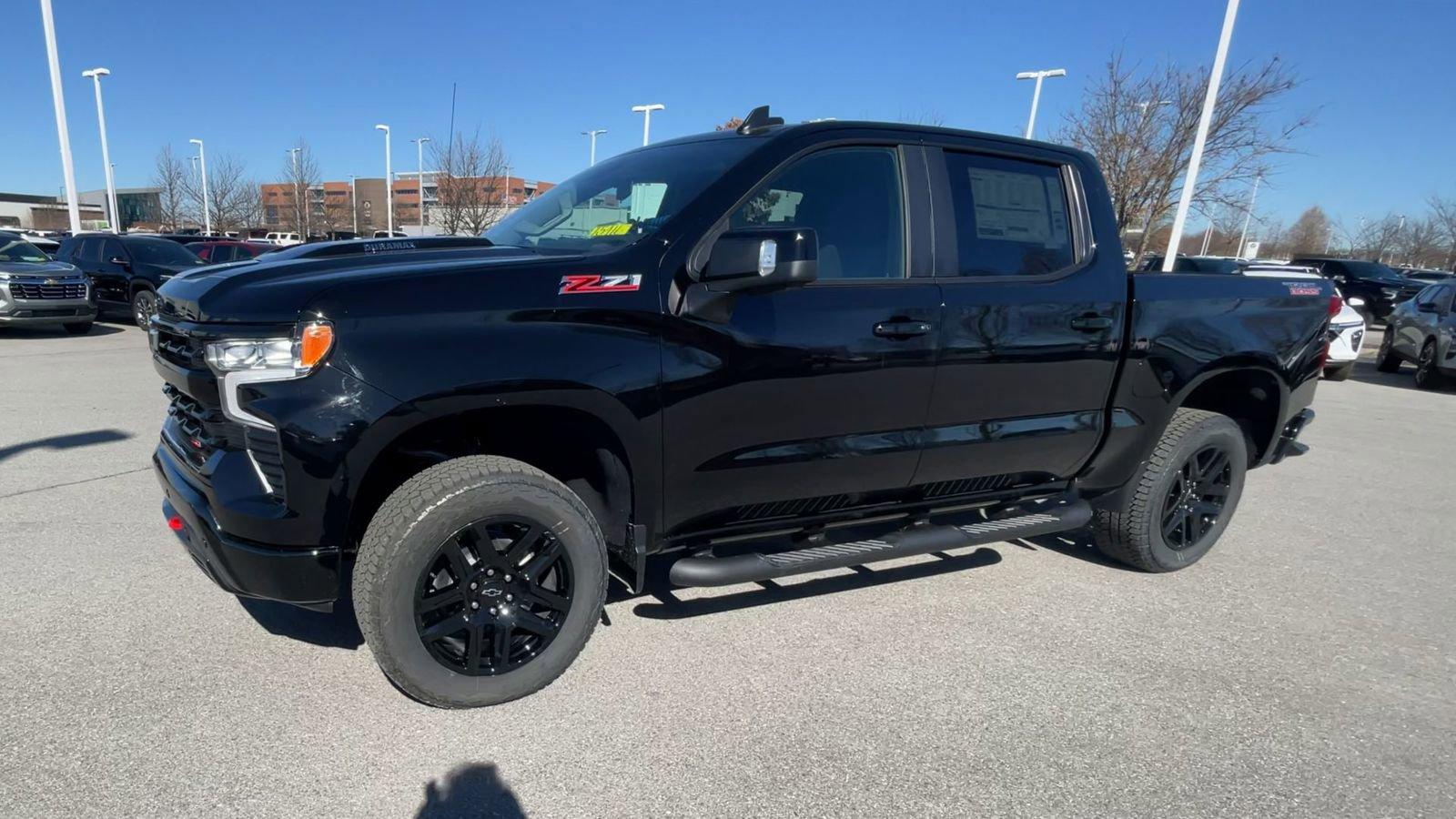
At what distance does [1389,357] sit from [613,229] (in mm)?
16593

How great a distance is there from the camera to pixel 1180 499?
432 centimetres

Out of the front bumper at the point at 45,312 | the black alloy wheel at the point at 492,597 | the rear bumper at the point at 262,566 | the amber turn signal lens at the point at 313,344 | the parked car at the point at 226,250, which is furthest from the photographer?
the parked car at the point at 226,250

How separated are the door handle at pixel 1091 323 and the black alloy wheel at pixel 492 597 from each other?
2.43 meters

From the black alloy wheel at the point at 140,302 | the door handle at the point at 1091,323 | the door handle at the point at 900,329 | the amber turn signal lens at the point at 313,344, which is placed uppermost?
the door handle at the point at 1091,323

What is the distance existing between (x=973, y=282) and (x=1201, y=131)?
15.1m

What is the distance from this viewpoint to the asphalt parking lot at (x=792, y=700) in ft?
8.09

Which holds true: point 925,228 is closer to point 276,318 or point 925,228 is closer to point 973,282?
point 973,282

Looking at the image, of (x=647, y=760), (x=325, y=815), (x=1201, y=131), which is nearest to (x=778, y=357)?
(x=647, y=760)

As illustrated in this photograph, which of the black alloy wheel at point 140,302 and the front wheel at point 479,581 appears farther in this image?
the black alloy wheel at point 140,302

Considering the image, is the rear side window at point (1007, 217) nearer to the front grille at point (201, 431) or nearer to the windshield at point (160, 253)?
the front grille at point (201, 431)

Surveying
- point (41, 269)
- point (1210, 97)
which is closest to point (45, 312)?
point (41, 269)

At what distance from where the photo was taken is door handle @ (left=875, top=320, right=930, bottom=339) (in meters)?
3.19

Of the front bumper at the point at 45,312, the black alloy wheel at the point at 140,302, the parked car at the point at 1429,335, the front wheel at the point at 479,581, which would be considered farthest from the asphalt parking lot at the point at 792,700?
the black alloy wheel at the point at 140,302

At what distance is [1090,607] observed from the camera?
3.94 metres
